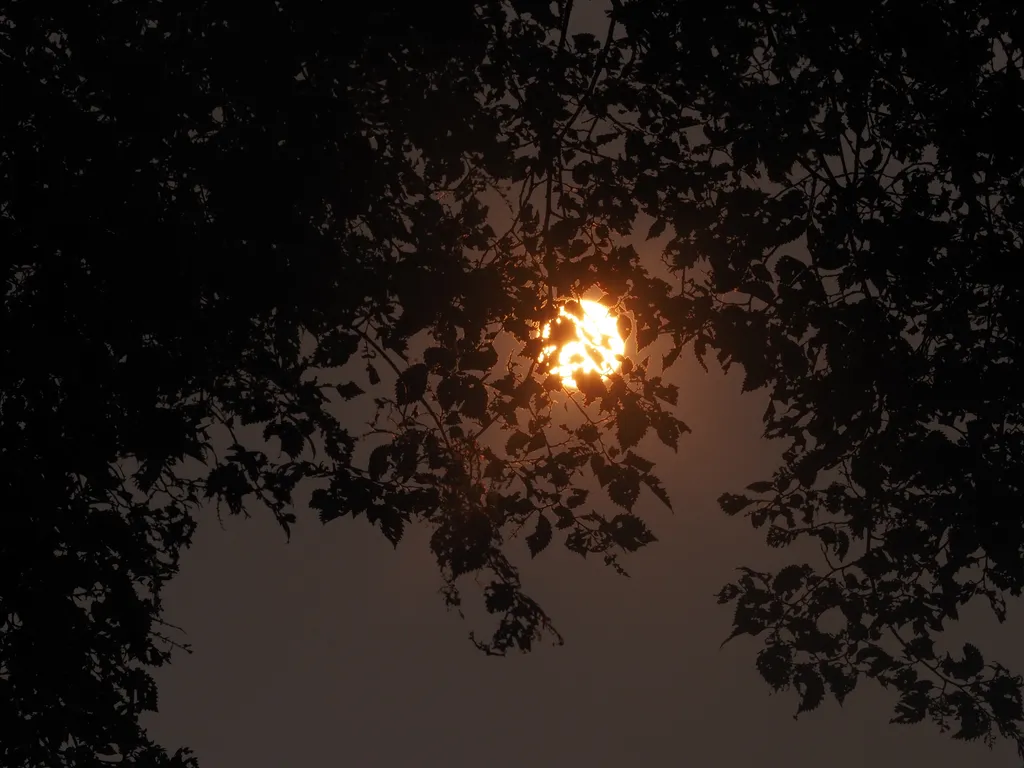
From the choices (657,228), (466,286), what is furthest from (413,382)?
(657,228)

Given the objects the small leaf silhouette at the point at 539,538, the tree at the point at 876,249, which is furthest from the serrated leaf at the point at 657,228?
the small leaf silhouette at the point at 539,538

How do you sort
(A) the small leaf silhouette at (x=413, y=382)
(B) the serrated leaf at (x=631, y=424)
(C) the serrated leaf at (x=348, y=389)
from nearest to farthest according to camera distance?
(A) the small leaf silhouette at (x=413, y=382) → (B) the serrated leaf at (x=631, y=424) → (C) the serrated leaf at (x=348, y=389)

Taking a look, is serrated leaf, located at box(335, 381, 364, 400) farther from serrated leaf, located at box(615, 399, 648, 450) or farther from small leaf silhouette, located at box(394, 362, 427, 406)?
serrated leaf, located at box(615, 399, 648, 450)

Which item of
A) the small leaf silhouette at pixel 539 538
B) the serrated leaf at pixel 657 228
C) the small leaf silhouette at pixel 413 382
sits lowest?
the small leaf silhouette at pixel 539 538

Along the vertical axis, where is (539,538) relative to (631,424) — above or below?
below

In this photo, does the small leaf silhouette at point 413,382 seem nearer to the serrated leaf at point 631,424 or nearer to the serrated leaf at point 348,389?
the serrated leaf at point 631,424

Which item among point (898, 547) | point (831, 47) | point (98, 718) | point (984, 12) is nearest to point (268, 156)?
point (98, 718)

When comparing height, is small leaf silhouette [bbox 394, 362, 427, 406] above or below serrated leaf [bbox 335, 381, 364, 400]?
below

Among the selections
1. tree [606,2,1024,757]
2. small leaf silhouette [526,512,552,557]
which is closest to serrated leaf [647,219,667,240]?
tree [606,2,1024,757]

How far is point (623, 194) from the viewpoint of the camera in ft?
19.2

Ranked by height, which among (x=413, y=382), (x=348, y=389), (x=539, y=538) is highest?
(x=348, y=389)

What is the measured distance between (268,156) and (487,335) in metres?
1.26

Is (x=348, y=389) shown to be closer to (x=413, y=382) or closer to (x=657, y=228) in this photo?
(x=413, y=382)

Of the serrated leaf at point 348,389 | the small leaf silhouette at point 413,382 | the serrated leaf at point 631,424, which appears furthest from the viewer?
the serrated leaf at point 348,389
